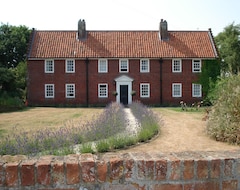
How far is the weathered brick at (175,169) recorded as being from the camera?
300 centimetres

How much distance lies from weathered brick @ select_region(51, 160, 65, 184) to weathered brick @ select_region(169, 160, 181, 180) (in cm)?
103

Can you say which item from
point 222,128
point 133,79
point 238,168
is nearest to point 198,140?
point 222,128

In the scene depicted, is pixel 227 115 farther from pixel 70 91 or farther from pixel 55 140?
pixel 70 91

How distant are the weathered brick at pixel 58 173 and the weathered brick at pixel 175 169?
103cm

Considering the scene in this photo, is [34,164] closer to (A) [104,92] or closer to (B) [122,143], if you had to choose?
(B) [122,143]

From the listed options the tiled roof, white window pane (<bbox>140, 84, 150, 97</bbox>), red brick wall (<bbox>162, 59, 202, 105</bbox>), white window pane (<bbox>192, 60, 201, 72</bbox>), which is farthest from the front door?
white window pane (<bbox>192, 60, 201, 72</bbox>)

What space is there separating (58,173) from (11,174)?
43 cm

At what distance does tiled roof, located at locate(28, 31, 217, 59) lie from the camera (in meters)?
37.4

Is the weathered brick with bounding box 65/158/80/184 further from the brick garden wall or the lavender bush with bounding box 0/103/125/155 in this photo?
the lavender bush with bounding box 0/103/125/155

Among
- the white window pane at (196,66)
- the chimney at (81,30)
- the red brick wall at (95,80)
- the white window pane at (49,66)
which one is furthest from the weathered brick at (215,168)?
the chimney at (81,30)

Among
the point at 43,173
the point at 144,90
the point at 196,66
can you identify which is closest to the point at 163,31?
the point at 196,66

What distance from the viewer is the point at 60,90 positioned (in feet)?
122

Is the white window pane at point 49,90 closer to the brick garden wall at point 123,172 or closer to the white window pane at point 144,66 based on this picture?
the white window pane at point 144,66

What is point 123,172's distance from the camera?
3.00 metres
